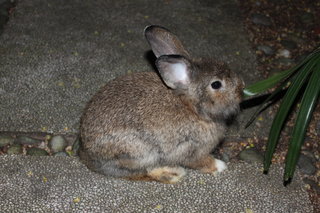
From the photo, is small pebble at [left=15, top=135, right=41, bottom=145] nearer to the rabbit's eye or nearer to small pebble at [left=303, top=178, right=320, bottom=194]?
the rabbit's eye

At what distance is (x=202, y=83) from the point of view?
3.29 meters

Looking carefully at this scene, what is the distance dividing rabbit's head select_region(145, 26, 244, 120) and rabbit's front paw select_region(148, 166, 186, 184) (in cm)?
60

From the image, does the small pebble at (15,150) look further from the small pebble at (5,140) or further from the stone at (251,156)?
the stone at (251,156)

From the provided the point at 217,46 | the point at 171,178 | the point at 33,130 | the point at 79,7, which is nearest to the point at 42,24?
the point at 79,7

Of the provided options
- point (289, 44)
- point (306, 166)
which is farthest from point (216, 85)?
point (289, 44)

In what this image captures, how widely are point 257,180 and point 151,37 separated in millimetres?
1528

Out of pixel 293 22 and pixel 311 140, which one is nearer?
pixel 311 140

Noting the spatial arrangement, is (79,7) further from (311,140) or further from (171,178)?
(311,140)

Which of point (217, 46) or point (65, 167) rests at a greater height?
point (217, 46)

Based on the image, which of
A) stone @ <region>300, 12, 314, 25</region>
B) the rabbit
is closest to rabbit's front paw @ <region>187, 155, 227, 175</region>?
the rabbit

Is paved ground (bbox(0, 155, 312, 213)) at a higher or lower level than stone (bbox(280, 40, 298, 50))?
lower

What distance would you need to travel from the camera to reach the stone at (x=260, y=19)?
18.0 feet

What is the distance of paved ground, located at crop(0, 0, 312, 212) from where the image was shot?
357 cm

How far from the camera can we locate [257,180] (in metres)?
3.77
